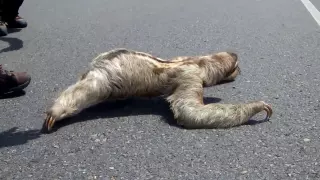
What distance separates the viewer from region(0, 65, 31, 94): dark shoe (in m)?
5.30

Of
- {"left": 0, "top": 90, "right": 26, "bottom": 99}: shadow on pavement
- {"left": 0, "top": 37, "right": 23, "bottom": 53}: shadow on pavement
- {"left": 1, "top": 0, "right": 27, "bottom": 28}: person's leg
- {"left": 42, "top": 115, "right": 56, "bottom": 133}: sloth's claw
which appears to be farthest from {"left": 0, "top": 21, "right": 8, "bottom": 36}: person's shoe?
{"left": 42, "top": 115, "right": 56, "bottom": 133}: sloth's claw

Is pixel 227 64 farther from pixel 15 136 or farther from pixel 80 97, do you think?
pixel 15 136

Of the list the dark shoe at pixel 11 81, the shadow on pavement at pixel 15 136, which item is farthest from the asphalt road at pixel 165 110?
the dark shoe at pixel 11 81

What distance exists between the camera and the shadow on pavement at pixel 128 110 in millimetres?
4836

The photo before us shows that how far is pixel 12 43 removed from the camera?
7.86 metres

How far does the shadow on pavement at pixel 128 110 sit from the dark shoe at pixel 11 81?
84cm

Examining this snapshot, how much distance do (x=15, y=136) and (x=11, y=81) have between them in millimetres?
938

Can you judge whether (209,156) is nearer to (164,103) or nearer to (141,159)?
(141,159)

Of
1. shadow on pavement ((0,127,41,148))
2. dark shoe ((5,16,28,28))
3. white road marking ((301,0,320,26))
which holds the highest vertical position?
white road marking ((301,0,320,26))

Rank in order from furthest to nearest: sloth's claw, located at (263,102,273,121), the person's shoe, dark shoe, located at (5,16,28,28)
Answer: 1. dark shoe, located at (5,16,28,28)
2. the person's shoe
3. sloth's claw, located at (263,102,273,121)

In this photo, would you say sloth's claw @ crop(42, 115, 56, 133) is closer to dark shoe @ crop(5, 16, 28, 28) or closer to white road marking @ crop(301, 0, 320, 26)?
dark shoe @ crop(5, 16, 28, 28)

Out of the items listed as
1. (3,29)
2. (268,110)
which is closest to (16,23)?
(3,29)

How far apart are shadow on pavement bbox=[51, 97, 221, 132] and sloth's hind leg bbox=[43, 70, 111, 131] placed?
90mm

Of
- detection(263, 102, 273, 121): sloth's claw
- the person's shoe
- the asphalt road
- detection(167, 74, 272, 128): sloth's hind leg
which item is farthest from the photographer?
the person's shoe
